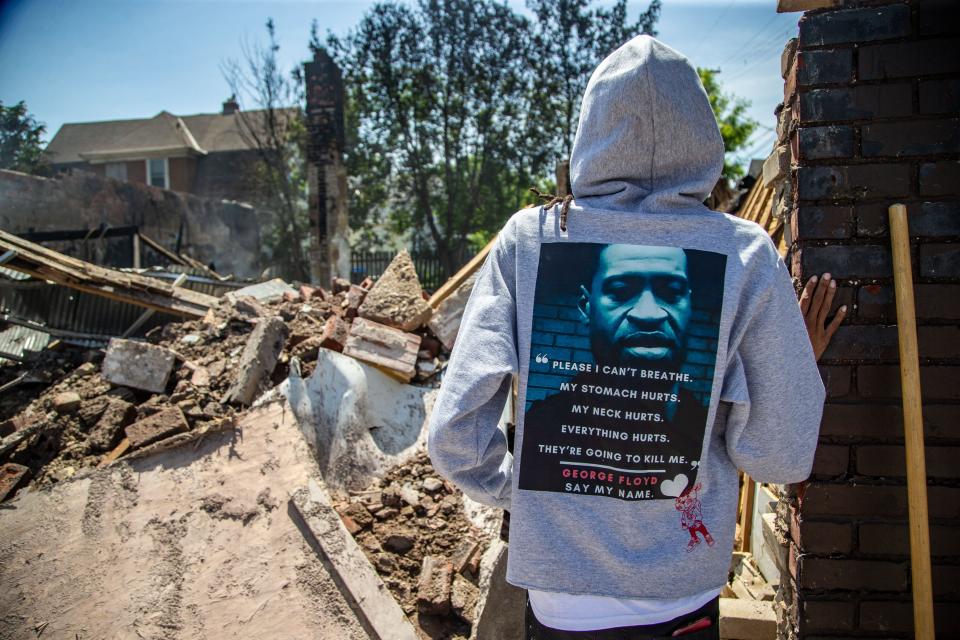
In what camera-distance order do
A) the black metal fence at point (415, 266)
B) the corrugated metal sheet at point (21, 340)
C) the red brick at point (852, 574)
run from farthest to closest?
the black metal fence at point (415, 266) < the corrugated metal sheet at point (21, 340) < the red brick at point (852, 574)

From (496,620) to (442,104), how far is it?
51.3 feet

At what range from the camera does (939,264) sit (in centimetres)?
187

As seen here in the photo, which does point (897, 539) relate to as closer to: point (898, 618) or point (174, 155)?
point (898, 618)

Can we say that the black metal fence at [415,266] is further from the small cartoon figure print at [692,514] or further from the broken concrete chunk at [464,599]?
the small cartoon figure print at [692,514]

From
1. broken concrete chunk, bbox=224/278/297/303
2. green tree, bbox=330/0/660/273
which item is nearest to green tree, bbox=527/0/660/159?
green tree, bbox=330/0/660/273

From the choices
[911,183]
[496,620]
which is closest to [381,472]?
[496,620]

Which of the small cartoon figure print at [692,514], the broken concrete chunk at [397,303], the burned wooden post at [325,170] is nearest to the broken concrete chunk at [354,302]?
the broken concrete chunk at [397,303]

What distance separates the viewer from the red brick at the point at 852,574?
6.44ft

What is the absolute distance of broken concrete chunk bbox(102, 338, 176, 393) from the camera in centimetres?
463

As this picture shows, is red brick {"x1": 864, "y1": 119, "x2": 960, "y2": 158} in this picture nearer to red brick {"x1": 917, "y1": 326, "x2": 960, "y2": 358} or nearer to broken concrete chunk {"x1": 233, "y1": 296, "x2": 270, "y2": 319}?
red brick {"x1": 917, "y1": 326, "x2": 960, "y2": 358}

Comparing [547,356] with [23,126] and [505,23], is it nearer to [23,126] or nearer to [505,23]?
[505,23]

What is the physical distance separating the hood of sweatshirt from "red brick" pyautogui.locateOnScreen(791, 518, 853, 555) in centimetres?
124

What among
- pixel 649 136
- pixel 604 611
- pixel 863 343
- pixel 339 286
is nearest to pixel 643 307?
pixel 649 136

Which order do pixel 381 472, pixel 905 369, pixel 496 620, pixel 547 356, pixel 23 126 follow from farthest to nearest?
pixel 23 126
pixel 381 472
pixel 496 620
pixel 905 369
pixel 547 356
